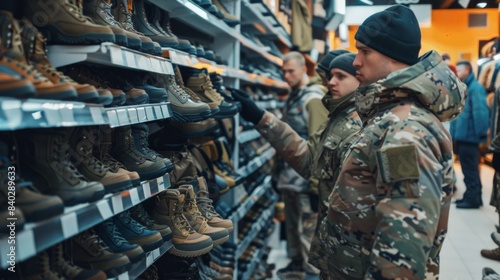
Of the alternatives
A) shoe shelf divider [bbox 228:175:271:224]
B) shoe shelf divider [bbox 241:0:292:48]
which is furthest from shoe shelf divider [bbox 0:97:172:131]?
shoe shelf divider [bbox 241:0:292:48]

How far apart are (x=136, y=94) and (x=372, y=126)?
884 millimetres

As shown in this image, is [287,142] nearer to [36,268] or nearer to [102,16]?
[102,16]

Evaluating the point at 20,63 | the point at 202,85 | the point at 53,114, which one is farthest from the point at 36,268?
the point at 202,85

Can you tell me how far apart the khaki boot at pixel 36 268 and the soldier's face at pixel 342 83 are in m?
2.22

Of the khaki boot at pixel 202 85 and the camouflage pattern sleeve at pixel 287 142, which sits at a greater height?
the khaki boot at pixel 202 85

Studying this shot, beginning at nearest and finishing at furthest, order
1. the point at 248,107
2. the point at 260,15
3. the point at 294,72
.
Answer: the point at 248,107 < the point at 260,15 < the point at 294,72

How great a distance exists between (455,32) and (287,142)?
1260mm

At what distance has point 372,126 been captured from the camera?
75.7 inches

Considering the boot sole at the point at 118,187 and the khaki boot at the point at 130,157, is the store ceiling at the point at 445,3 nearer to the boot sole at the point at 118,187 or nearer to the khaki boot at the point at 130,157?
the khaki boot at the point at 130,157

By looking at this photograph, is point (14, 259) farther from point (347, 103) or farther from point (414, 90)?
point (347, 103)

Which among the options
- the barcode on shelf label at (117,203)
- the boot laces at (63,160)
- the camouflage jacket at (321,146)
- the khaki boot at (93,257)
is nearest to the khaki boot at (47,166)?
the boot laces at (63,160)

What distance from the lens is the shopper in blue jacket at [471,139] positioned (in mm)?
6309

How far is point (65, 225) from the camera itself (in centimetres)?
133

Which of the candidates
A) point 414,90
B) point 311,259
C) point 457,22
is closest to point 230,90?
point 311,259
